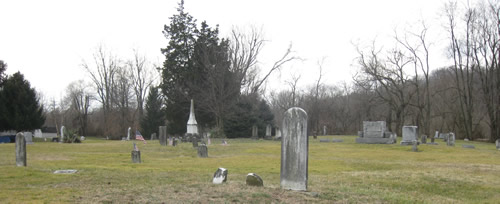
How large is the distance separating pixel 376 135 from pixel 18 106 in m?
35.9

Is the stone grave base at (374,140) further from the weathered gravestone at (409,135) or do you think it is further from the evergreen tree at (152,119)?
the evergreen tree at (152,119)

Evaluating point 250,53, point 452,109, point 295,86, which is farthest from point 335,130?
point 250,53

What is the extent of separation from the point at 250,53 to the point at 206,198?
40368 millimetres

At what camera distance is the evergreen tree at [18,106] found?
4191cm

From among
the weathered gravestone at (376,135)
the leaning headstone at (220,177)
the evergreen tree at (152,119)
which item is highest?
the evergreen tree at (152,119)

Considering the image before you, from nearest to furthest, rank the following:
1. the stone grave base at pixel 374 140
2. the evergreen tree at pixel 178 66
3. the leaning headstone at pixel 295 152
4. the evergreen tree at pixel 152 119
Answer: the leaning headstone at pixel 295 152, the stone grave base at pixel 374 140, the evergreen tree at pixel 178 66, the evergreen tree at pixel 152 119

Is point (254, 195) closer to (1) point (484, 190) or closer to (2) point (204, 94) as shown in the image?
(1) point (484, 190)

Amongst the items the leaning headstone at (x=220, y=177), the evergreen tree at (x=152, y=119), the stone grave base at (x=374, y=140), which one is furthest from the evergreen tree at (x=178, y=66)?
the leaning headstone at (x=220, y=177)

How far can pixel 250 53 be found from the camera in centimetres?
4700

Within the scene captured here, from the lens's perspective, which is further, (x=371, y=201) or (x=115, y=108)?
(x=115, y=108)

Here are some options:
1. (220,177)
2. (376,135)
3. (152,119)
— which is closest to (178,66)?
(152,119)

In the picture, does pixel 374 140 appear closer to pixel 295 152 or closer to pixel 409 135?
pixel 409 135

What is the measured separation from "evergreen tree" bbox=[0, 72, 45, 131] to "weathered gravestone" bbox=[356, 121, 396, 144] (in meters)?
33.7

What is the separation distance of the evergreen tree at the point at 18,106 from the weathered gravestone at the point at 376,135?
3373cm
